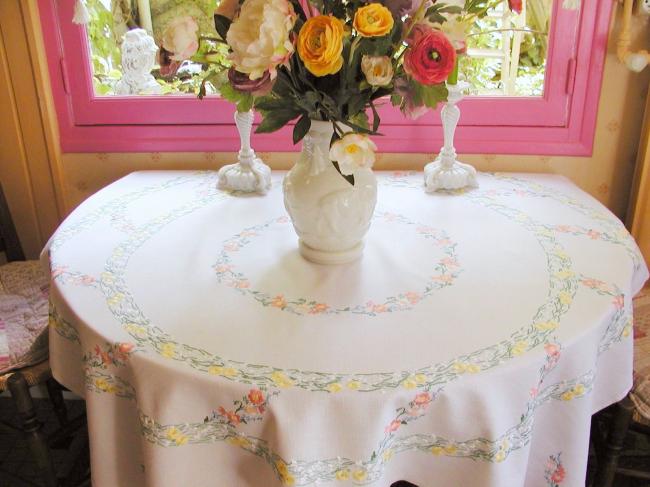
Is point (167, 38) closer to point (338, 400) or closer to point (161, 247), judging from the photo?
point (161, 247)

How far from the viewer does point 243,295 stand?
1141 millimetres

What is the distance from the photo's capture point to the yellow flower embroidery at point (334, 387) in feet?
2.86

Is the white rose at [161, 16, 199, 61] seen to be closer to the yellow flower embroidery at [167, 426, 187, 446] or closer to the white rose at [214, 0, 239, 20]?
the white rose at [214, 0, 239, 20]

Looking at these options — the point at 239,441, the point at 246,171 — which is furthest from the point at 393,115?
the point at 239,441

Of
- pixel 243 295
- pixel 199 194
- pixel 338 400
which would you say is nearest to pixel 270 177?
pixel 199 194

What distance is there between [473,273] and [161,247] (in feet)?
2.14

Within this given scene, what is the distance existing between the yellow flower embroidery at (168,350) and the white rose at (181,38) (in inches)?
18.5

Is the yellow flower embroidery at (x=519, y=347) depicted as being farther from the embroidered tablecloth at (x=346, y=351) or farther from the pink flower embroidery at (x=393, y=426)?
the pink flower embroidery at (x=393, y=426)

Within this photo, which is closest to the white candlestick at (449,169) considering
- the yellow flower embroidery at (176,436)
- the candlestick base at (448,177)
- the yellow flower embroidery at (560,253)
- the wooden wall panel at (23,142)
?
the candlestick base at (448,177)

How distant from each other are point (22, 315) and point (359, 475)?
106 centimetres

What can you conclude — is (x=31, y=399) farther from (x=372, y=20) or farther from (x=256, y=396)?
(x=372, y=20)

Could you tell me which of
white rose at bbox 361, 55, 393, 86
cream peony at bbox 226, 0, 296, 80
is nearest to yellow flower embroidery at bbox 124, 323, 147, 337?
cream peony at bbox 226, 0, 296, 80

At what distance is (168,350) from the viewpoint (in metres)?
0.96

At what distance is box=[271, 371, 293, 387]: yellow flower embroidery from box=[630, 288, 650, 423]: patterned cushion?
795 mm
